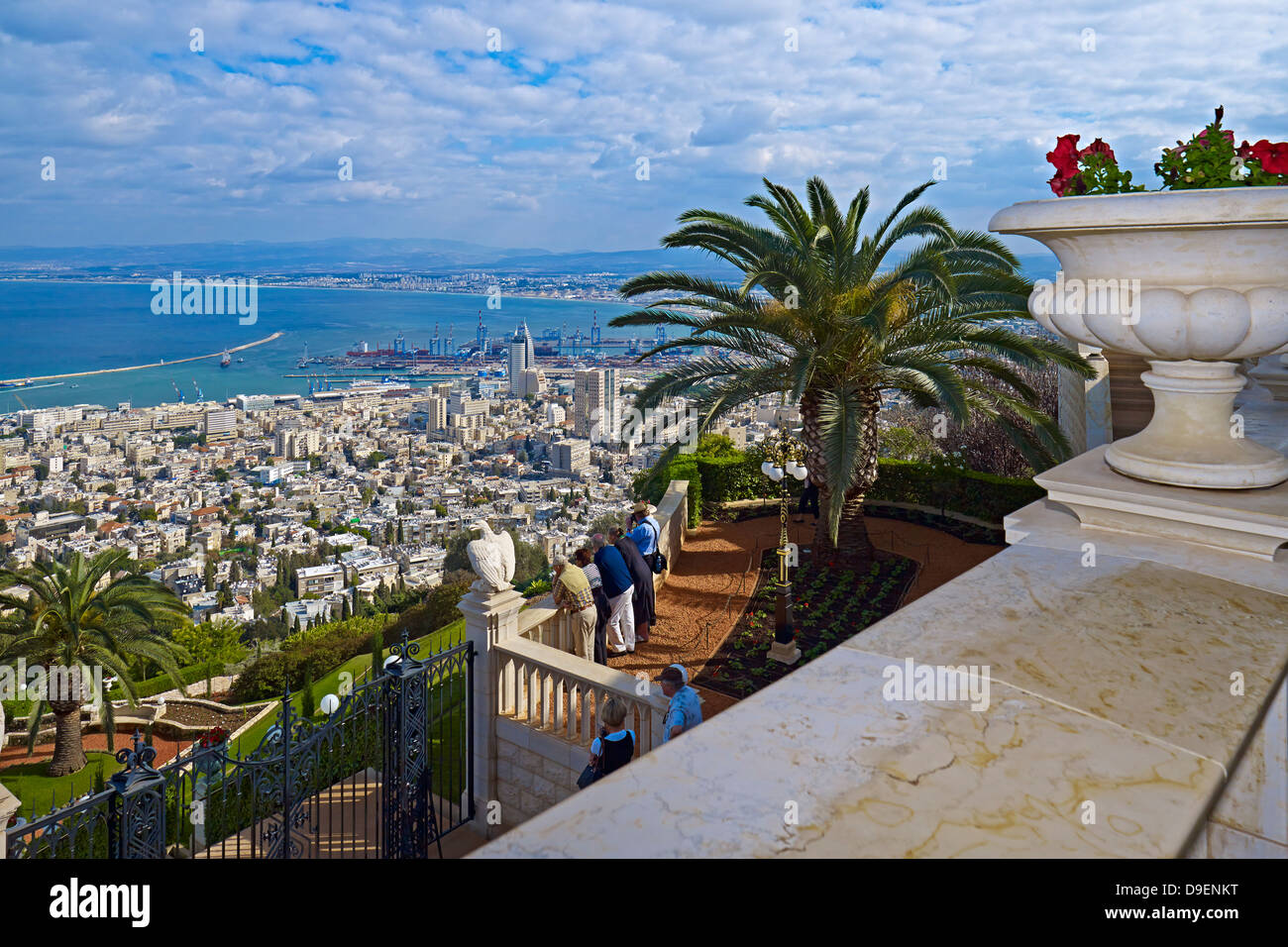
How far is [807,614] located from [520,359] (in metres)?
42.2

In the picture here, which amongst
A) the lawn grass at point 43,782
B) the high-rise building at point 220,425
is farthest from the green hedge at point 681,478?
the high-rise building at point 220,425

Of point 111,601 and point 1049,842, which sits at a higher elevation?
point 1049,842

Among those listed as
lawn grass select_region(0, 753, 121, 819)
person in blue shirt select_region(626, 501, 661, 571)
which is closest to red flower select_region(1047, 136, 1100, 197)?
person in blue shirt select_region(626, 501, 661, 571)

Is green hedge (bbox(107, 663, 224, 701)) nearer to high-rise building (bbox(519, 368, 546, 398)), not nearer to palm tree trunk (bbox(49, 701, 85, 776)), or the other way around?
palm tree trunk (bbox(49, 701, 85, 776))

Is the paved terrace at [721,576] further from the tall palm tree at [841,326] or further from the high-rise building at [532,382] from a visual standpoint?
the high-rise building at [532,382]

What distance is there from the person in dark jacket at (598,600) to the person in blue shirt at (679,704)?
2704 millimetres

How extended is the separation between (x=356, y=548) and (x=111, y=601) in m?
14.7

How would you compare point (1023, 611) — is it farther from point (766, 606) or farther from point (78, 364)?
point (78, 364)

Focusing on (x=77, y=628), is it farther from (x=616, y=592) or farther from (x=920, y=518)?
A: (x=920, y=518)

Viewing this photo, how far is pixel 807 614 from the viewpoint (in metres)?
10.2

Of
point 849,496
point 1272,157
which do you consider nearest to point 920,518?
point 849,496

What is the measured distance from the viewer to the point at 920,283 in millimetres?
10500

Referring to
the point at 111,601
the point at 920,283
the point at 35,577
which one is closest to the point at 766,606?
the point at 920,283

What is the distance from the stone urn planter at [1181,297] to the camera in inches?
76.9
